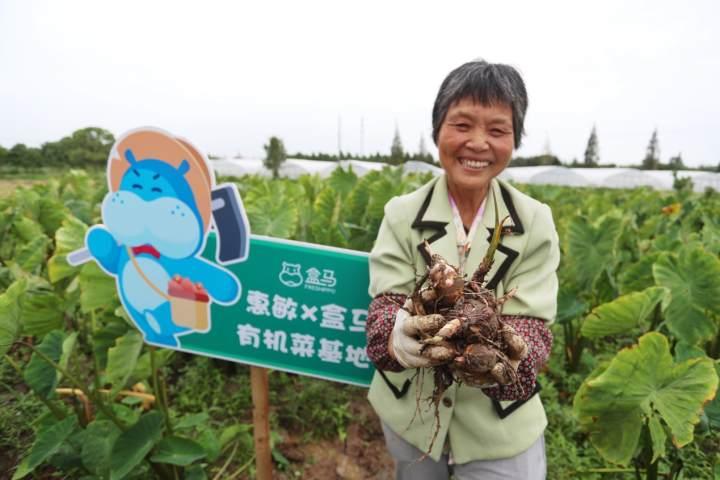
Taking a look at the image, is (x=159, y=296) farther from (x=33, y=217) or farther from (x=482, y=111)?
(x=33, y=217)

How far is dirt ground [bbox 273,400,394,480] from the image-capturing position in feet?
6.49

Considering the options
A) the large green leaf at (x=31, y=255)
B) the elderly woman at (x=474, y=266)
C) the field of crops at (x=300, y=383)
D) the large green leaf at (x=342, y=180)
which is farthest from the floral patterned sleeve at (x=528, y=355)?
the large green leaf at (x=342, y=180)

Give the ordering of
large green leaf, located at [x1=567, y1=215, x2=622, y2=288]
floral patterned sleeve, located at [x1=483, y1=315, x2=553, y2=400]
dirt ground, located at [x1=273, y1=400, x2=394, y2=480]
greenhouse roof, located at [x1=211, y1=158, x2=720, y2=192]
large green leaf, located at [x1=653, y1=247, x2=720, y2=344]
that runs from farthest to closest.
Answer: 1. greenhouse roof, located at [x1=211, y1=158, x2=720, y2=192]
2. large green leaf, located at [x1=567, y1=215, x2=622, y2=288]
3. dirt ground, located at [x1=273, y1=400, x2=394, y2=480]
4. large green leaf, located at [x1=653, y1=247, x2=720, y2=344]
5. floral patterned sleeve, located at [x1=483, y1=315, x2=553, y2=400]

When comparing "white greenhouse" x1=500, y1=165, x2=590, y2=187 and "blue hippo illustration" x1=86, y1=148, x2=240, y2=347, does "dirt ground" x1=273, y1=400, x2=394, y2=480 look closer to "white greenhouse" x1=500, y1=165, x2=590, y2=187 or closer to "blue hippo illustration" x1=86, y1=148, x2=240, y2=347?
"blue hippo illustration" x1=86, y1=148, x2=240, y2=347

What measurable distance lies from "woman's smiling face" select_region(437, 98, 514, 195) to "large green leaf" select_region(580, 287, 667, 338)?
618mm

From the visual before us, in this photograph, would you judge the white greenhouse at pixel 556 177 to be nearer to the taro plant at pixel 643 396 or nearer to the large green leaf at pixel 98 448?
the taro plant at pixel 643 396

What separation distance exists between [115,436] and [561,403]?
7.61 ft

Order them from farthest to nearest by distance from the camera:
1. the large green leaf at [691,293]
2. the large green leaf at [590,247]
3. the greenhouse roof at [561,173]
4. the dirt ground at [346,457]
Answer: the greenhouse roof at [561,173] < the large green leaf at [590,247] < the dirt ground at [346,457] < the large green leaf at [691,293]

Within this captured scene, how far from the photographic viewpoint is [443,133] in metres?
1.06

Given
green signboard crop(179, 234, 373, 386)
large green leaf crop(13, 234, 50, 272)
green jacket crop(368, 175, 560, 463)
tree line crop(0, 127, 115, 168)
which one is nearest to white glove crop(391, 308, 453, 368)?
green jacket crop(368, 175, 560, 463)

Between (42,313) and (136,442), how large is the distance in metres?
0.55

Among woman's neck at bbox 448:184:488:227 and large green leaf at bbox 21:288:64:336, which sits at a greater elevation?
woman's neck at bbox 448:184:488:227

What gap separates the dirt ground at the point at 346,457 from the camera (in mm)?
1977

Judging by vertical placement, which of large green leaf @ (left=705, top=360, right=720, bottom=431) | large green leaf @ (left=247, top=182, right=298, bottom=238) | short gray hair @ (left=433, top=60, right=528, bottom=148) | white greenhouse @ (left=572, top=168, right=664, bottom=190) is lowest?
large green leaf @ (left=705, top=360, right=720, bottom=431)
